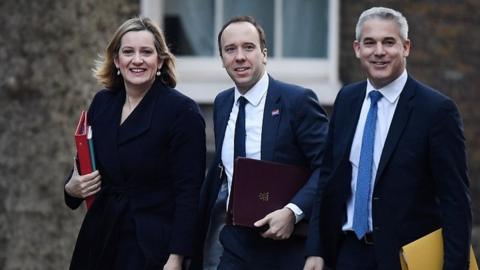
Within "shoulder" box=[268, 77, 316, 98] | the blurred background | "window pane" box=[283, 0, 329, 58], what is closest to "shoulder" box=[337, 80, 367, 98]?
"shoulder" box=[268, 77, 316, 98]

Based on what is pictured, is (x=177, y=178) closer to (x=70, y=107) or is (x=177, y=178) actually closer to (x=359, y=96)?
(x=359, y=96)

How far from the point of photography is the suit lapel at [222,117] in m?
5.58

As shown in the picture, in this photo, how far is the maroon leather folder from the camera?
526 cm

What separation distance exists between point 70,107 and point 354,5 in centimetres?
231

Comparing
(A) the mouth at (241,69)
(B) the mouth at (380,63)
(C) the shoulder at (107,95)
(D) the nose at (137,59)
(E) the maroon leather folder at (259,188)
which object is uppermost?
(B) the mouth at (380,63)

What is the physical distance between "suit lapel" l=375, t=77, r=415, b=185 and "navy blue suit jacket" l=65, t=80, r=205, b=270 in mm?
946

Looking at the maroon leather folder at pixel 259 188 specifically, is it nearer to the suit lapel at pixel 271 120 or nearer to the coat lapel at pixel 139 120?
the suit lapel at pixel 271 120

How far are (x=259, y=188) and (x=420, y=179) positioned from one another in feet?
2.83

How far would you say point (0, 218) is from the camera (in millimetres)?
8805

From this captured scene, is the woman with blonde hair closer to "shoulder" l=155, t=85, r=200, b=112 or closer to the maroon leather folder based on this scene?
"shoulder" l=155, t=85, r=200, b=112

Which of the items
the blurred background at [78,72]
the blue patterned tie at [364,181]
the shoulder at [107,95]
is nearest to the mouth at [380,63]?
the blue patterned tie at [364,181]

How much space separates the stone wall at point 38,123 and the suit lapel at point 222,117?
10.7 ft

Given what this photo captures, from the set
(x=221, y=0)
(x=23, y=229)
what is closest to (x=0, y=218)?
(x=23, y=229)

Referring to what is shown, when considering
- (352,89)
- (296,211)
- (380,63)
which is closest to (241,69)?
(352,89)
